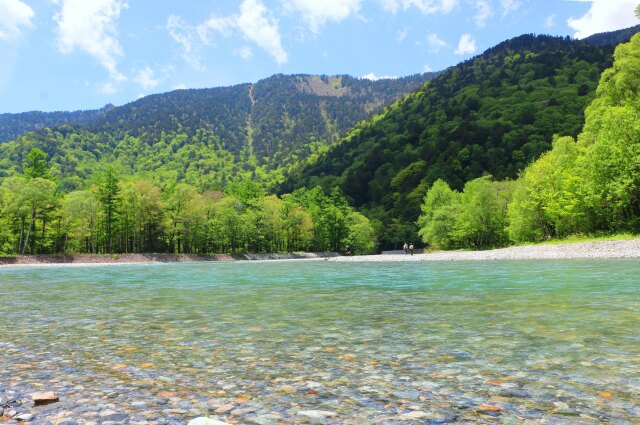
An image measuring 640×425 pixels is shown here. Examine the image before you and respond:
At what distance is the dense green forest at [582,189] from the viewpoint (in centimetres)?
5731

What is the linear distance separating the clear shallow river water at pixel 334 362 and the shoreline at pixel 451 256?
40609 mm

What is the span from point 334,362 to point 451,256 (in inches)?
2714

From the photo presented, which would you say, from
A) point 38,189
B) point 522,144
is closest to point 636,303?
point 38,189

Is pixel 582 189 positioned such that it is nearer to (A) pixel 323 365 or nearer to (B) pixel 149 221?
(A) pixel 323 365

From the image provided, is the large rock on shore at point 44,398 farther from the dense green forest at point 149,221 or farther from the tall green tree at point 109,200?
the tall green tree at point 109,200

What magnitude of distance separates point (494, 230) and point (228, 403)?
318ft

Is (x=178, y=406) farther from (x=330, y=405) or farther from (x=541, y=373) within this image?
(x=541, y=373)

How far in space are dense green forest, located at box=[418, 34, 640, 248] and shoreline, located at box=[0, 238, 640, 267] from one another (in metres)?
7.29

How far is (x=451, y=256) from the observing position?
74250 millimetres

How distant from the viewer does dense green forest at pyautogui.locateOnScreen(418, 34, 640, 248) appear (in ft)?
188

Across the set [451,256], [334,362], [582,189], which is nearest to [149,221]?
[451,256]

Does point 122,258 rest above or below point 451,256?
above

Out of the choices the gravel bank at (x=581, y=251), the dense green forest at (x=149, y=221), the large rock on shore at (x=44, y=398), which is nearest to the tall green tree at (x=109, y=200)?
the dense green forest at (x=149, y=221)

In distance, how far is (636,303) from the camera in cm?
1639
